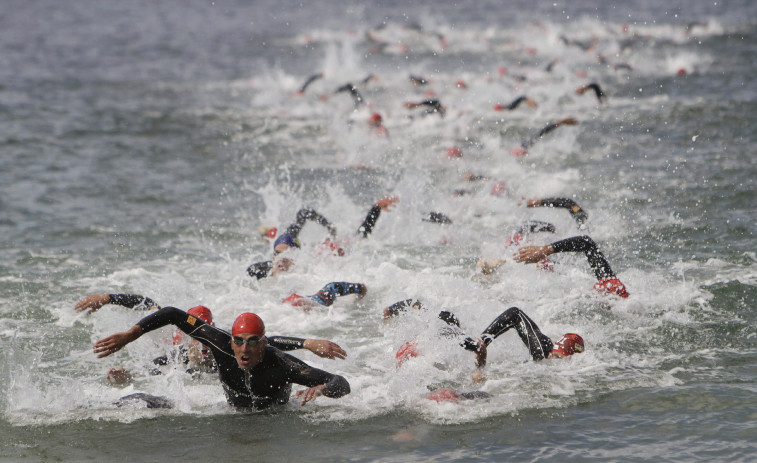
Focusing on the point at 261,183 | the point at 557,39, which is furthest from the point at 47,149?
the point at 557,39

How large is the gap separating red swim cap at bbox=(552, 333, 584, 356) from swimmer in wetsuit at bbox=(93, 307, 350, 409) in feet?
9.40

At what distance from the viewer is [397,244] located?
15203 millimetres

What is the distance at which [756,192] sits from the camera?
16578 millimetres

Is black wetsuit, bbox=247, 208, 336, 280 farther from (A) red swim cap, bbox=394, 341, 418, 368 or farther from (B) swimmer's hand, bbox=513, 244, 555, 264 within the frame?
(B) swimmer's hand, bbox=513, 244, 555, 264

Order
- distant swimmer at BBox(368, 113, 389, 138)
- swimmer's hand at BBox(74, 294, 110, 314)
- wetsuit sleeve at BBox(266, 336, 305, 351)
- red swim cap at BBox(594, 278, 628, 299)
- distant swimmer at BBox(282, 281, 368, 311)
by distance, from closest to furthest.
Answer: wetsuit sleeve at BBox(266, 336, 305, 351) < swimmer's hand at BBox(74, 294, 110, 314) < red swim cap at BBox(594, 278, 628, 299) < distant swimmer at BBox(282, 281, 368, 311) < distant swimmer at BBox(368, 113, 389, 138)

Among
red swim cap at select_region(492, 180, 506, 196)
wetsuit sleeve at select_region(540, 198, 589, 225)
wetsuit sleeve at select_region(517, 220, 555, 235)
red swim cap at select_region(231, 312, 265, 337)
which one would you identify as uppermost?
red swim cap at select_region(492, 180, 506, 196)

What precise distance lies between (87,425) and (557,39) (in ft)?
115

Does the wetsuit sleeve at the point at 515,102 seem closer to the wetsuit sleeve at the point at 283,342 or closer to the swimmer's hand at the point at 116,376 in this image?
the wetsuit sleeve at the point at 283,342

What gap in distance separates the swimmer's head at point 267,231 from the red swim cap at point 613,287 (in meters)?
6.13

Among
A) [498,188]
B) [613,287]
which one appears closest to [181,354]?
[613,287]

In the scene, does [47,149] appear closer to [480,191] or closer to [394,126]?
[394,126]

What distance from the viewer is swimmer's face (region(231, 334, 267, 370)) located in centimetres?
805

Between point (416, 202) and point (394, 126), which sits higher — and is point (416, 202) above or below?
below

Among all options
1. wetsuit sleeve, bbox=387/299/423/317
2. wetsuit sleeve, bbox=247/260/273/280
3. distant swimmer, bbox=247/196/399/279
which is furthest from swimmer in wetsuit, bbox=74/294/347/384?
distant swimmer, bbox=247/196/399/279
